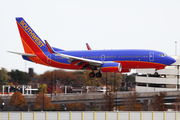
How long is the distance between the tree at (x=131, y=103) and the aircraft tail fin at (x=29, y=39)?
44878 millimetres

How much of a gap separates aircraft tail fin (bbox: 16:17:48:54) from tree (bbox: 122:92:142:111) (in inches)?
1767

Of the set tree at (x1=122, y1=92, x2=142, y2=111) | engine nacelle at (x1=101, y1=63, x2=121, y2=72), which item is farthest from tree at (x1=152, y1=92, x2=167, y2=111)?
engine nacelle at (x1=101, y1=63, x2=121, y2=72)

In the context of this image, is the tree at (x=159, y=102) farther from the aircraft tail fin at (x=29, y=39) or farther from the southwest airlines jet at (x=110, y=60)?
the aircraft tail fin at (x=29, y=39)

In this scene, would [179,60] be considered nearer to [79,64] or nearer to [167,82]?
[167,82]

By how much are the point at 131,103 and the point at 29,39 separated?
46635 mm

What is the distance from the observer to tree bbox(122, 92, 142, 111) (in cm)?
9993

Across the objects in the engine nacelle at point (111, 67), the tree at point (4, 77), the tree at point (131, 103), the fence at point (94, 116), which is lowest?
the tree at point (131, 103)

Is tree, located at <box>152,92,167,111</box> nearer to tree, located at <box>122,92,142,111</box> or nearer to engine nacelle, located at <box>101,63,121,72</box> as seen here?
tree, located at <box>122,92,142,111</box>

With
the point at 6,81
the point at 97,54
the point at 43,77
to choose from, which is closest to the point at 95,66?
the point at 97,54

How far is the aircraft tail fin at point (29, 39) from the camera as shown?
6475 centimetres

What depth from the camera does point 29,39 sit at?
219 feet

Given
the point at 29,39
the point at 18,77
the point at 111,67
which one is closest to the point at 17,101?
the point at 18,77

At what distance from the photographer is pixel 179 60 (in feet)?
398

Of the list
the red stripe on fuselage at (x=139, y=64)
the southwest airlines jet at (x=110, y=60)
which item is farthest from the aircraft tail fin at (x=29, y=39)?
the red stripe on fuselage at (x=139, y=64)
